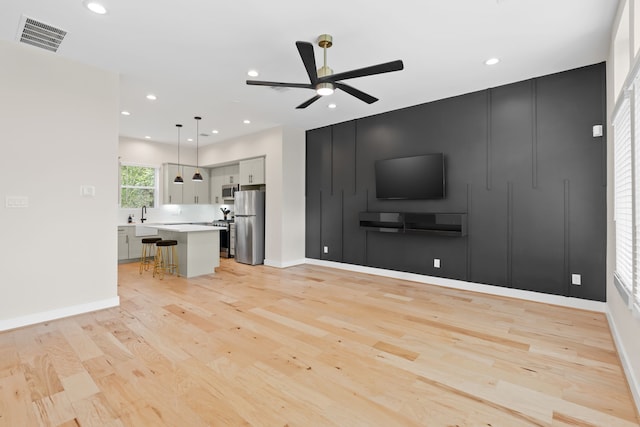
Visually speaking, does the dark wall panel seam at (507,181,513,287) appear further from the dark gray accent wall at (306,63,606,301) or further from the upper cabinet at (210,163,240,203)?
the upper cabinet at (210,163,240,203)

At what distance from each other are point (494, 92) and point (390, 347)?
3800mm

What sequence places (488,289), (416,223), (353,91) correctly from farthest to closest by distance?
(416,223)
(488,289)
(353,91)

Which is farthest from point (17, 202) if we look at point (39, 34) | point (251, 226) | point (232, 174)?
point (232, 174)

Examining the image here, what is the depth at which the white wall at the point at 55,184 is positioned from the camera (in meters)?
3.16

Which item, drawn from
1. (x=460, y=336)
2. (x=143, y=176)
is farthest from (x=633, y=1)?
(x=143, y=176)

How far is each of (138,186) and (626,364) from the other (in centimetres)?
887

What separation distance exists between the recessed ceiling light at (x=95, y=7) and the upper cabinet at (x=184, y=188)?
18.3ft

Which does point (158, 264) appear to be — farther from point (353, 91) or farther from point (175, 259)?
point (353, 91)

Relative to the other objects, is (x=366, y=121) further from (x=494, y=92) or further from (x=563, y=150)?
(x=563, y=150)

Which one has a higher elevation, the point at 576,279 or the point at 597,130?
the point at 597,130

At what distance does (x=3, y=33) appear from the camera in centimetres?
299

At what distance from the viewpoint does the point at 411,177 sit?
201 inches

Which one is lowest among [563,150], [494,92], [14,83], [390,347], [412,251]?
[390,347]

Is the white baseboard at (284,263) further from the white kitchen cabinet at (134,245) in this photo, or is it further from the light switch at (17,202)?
the light switch at (17,202)
